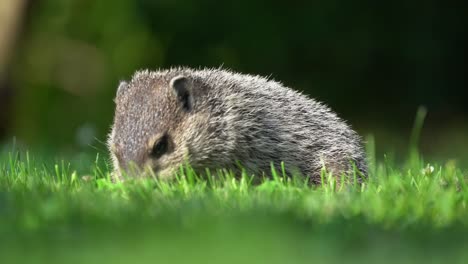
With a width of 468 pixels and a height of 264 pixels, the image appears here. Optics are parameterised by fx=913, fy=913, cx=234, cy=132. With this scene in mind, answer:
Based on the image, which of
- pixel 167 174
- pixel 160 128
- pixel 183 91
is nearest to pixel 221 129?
pixel 183 91

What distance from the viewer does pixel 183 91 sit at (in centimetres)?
680

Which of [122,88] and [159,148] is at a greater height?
[122,88]

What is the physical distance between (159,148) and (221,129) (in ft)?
1.89

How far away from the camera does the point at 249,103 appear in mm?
7129

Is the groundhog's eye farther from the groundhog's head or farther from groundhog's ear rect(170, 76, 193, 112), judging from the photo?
groundhog's ear rect(170, 76, 193, 112)

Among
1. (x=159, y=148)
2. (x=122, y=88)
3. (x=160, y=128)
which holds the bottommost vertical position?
(x=159, y=148)

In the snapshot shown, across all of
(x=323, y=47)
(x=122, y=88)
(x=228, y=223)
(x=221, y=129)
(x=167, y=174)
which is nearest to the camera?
(x=228, y=223)

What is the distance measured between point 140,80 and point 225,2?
13.2 metres

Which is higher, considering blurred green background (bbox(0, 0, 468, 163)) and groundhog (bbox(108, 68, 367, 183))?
blurred green background (bbox(0, 0, 468, 163))

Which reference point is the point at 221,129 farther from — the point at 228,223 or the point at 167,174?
the point at 228,223

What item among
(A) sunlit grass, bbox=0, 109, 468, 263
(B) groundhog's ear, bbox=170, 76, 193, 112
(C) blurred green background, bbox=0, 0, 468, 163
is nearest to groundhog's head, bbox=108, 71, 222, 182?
(B) groundhog's ear, bbox=170, 76, 193, 112

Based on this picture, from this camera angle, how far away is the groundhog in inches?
255

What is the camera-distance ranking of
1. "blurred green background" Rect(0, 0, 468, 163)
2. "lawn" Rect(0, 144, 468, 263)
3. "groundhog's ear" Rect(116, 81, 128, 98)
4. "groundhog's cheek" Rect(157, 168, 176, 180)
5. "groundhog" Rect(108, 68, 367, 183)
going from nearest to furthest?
"lawn" Rect(0, 144, 468, 263), "groundhog's cheek" Rect(157, 168, 176, 180), "groundhog" Rect(108, 68, 367, 183), "groundhog's ear" Rect(116, 81, 128, 98), "blurred green background" Rect(0, 0, 468, 163)

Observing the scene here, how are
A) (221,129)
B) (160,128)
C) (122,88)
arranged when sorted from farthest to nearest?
(122,88) → (221,129) → (160,128)
